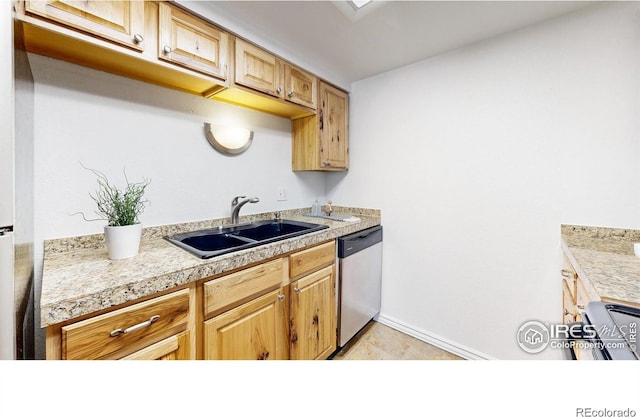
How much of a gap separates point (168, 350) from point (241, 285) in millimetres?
324

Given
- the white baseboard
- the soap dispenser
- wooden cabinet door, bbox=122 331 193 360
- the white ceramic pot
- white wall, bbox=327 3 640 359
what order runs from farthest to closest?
the soap dispenser < the white baseboard < white wall, bbox=327 3 640 359 < the white ceramic pot < wooden cabinet door, bbox=122 331 193 360

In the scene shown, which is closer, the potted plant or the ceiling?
the potted plant

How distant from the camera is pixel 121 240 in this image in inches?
35.7

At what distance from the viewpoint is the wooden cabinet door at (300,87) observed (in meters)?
1.58

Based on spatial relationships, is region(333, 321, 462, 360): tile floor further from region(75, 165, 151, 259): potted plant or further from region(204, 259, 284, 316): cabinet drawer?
region(75, 165, 151, 259): potted plant

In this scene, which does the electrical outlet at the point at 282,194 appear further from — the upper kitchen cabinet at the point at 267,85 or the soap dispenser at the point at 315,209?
the upper kitchen cabinet at the point at 267,85

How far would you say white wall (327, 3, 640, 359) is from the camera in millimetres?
1171

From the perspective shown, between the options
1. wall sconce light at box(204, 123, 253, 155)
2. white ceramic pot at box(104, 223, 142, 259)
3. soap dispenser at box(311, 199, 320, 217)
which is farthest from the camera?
soap dispenser at box(311, 199, 320, 217)

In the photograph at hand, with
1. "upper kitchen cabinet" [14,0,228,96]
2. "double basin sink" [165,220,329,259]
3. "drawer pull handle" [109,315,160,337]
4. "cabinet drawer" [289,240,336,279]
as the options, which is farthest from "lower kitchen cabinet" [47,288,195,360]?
"upper kitchen cabinet" [14,0,228,96]

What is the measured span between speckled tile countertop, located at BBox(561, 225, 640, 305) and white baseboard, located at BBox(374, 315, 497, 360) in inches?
35.8

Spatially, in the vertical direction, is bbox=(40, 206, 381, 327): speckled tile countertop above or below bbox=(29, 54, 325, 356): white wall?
below

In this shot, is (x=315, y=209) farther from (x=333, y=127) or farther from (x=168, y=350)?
(x=168, y=350)

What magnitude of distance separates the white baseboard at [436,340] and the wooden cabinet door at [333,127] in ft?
4.71

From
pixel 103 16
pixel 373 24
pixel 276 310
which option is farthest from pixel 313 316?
pixel 373 24
